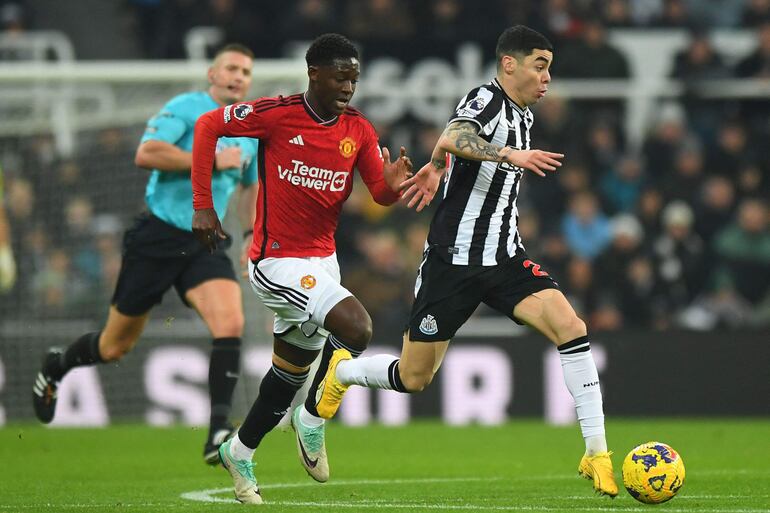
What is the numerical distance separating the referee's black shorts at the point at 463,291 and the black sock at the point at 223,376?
6.00 feet

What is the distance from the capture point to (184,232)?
9359mm

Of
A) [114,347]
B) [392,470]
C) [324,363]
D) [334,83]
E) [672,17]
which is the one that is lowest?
[392,470]

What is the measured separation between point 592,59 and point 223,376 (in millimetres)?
8745

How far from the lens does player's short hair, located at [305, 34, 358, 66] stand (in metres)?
7.33

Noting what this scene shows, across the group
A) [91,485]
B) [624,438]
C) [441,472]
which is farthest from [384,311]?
[91,485]

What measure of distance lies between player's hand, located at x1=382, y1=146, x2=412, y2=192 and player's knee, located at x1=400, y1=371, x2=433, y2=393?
0.98 meters

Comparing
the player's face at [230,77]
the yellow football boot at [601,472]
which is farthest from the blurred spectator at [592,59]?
the yellow football boot at [601,472]

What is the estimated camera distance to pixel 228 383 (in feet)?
29.5

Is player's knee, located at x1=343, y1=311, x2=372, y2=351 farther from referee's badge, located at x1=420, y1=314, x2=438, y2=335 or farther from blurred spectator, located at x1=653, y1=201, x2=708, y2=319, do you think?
blurred spectator, located at x1=653, y1=201, x2=708, y2=319

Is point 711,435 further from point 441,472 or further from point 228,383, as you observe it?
point 228,383

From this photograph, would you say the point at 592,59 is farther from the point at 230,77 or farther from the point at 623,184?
the point at 230,77

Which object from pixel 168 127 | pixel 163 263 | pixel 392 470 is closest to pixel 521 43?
pixel 168 127

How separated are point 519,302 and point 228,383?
240cm

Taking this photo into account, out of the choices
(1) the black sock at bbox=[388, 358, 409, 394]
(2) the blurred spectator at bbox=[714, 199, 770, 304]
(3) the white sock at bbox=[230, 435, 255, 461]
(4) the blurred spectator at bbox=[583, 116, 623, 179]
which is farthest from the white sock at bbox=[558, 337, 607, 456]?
(4) the blurred spectator at bbox=[583, 116, 623, 179]
